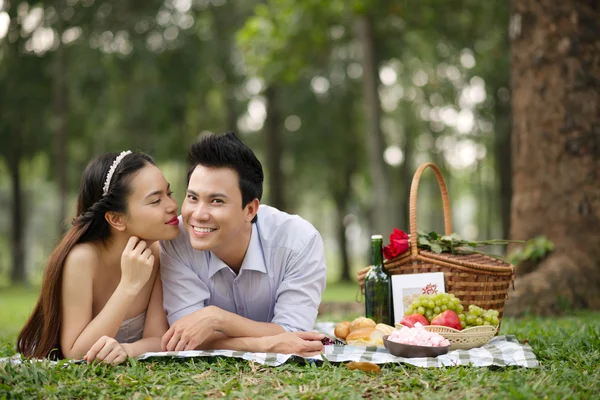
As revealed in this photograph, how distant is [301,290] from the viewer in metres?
3.89

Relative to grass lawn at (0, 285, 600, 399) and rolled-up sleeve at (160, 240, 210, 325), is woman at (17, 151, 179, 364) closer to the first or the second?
rolled-up sleeve at (160, 240, 210, 325)

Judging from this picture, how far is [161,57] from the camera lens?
581 inches

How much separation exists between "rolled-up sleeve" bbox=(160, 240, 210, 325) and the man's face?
0.27m

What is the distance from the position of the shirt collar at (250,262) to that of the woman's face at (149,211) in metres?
0.31

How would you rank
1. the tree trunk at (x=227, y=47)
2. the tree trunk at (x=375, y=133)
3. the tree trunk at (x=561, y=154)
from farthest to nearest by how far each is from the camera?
the tree trunk at (x=227, y=47) < the tree trunk at (x=375, y=133) < the tree trunk at (x=561, y=154)

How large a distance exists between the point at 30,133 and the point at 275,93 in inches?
301

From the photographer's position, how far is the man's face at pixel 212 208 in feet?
12.0

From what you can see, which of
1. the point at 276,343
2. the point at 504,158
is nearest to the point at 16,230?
the point at 504,158

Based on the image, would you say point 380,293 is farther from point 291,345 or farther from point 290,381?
point 290,381

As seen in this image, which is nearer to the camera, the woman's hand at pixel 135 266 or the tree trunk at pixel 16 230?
the woman's hand at pixel 135 266

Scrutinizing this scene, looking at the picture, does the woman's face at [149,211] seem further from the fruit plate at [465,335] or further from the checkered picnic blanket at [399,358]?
the fruit plate at [465,335]

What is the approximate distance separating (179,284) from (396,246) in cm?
160

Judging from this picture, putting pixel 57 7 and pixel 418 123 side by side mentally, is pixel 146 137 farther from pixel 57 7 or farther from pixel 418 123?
pixel 418 123

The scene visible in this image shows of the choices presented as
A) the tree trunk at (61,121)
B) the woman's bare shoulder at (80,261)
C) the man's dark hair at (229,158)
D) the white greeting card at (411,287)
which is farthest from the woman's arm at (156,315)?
the tree trunk at (61,121)
